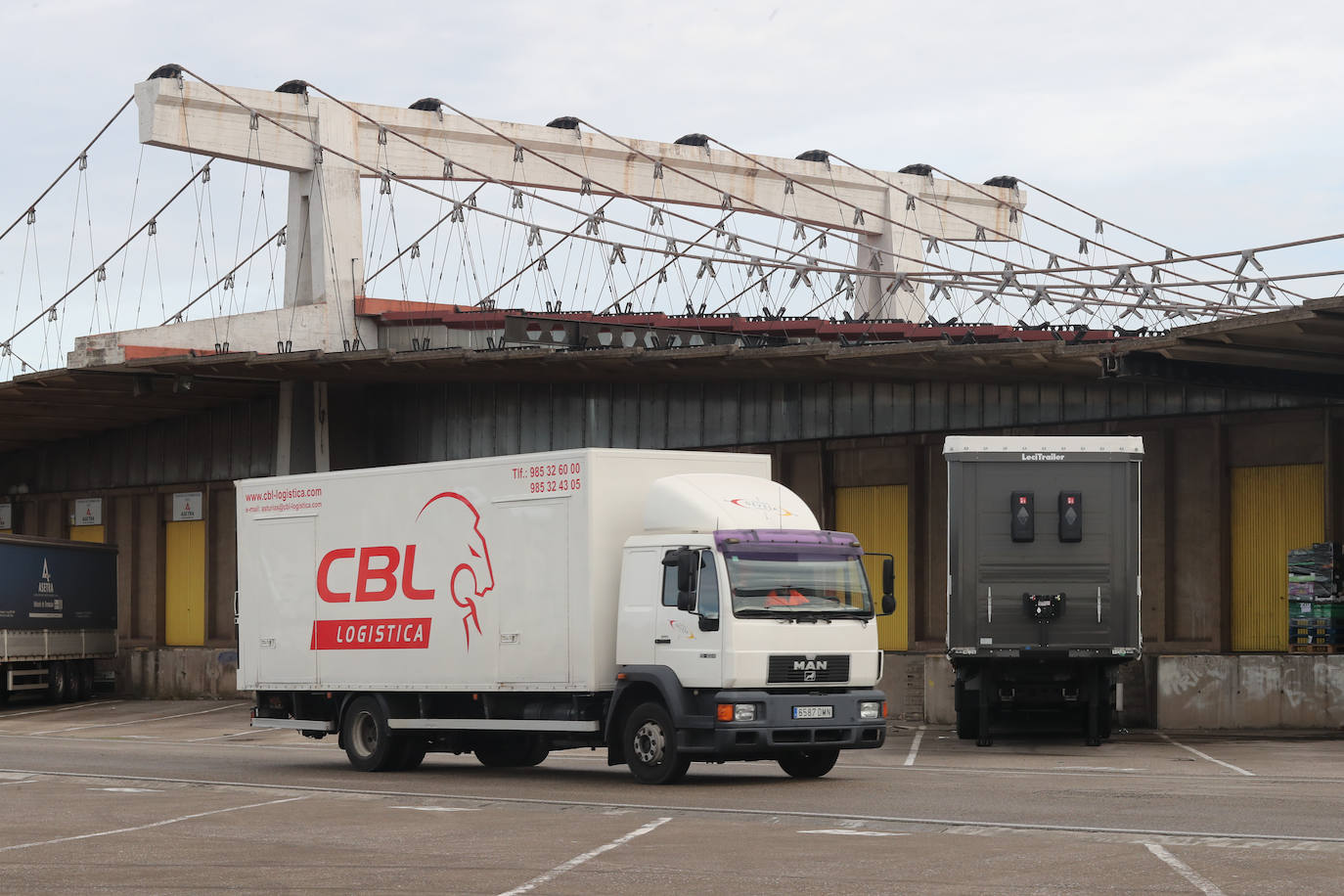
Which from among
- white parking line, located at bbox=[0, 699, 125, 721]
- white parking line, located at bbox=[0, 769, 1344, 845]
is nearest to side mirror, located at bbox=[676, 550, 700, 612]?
white parking line, located at bbox=[0, 769, 1344, 845]

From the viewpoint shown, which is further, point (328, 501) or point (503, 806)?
point (328, 501)

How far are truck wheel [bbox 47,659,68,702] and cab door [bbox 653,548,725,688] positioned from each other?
2532cm

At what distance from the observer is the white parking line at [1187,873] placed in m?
9.73

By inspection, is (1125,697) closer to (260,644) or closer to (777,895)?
(260,644)

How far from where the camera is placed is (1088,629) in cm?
2194

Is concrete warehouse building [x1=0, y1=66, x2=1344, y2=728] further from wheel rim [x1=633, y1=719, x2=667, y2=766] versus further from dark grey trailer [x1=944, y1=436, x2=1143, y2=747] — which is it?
wheel rim [x1=633, y1=719, x2=667, y2=766]

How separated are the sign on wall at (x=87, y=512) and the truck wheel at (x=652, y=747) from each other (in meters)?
30.6

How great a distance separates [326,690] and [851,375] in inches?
511

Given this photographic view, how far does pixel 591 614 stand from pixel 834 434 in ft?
48.6

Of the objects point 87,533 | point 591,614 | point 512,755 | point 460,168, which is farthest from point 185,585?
point 591,614

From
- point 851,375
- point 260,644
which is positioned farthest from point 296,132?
point 260,644

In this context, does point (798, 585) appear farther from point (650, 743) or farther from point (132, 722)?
point (132, 722)

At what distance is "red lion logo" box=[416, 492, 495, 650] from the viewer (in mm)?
18469

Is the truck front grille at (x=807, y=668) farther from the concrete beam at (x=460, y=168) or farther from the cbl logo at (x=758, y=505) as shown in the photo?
the concrete beam at (x=460, y=168)
